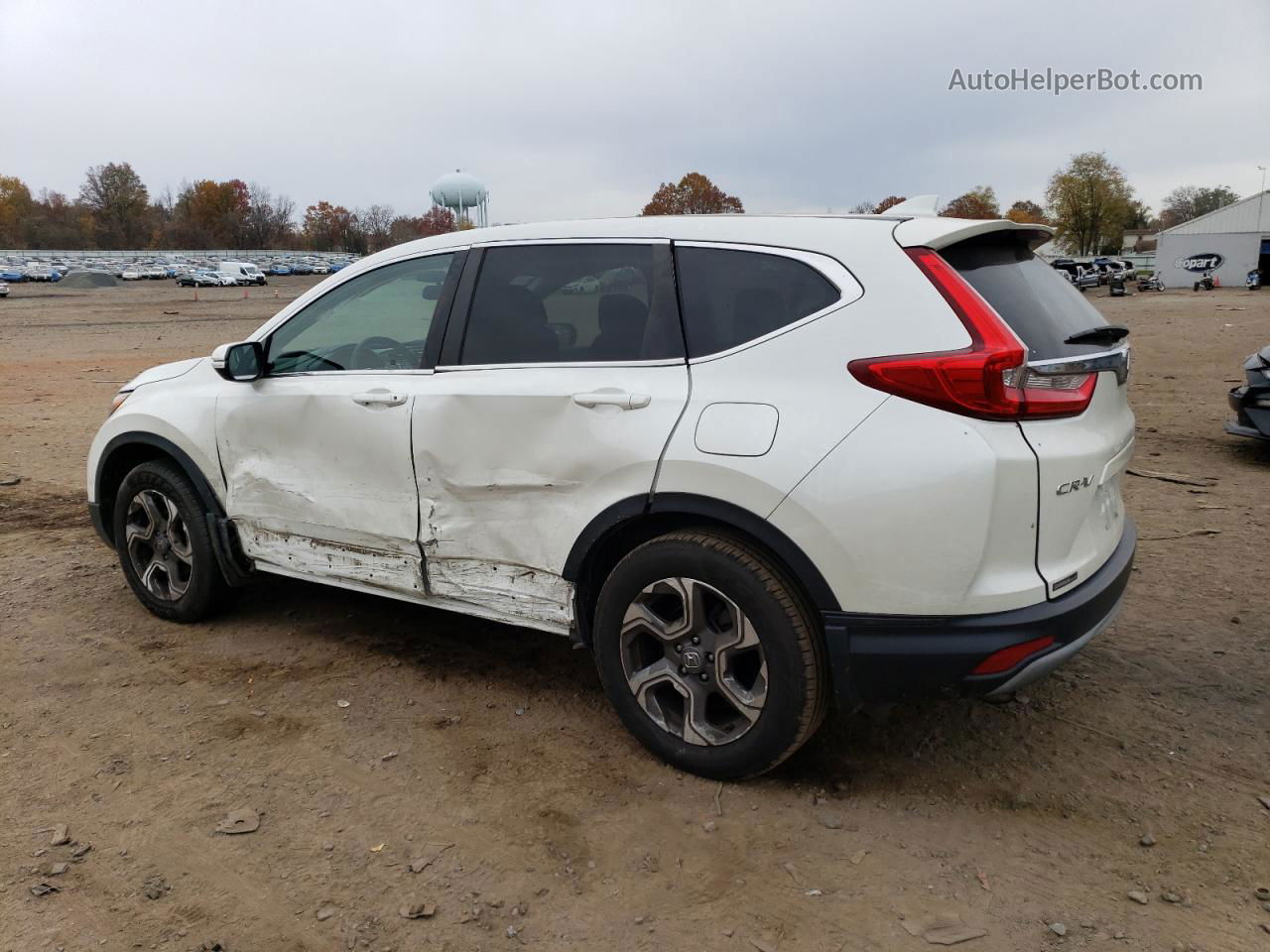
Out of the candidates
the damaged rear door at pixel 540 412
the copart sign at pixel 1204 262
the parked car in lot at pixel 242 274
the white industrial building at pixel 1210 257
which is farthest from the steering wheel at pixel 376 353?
the parked car in lot at pixel 242 274

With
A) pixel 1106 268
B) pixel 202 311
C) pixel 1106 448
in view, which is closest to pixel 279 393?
pixel 1106 448

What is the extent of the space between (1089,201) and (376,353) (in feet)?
291

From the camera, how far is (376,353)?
4.06m

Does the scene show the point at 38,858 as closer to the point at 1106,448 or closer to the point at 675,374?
the point at 675,374

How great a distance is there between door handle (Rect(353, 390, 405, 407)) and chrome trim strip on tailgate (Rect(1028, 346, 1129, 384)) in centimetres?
225

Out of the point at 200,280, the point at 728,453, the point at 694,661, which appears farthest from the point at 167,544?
the point at 200,280

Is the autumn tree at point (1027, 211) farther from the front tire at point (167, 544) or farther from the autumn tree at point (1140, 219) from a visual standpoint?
the front tire at point (167, 544)

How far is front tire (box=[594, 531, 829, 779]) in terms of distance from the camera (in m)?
2.95

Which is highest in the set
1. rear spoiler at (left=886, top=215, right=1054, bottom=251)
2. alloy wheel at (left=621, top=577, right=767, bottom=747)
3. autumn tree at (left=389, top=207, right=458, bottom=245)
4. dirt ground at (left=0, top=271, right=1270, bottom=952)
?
autumn tree at (left=389, top=207, right=458, bottom=245)

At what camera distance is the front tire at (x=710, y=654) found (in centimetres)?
295

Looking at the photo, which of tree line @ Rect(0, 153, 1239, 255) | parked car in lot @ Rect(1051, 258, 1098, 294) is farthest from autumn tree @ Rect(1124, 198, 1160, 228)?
parked car in lot @ Rect(1051, 258, 1098, 294)

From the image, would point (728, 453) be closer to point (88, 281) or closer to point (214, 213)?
point (88, 281)

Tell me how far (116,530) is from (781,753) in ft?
11.7

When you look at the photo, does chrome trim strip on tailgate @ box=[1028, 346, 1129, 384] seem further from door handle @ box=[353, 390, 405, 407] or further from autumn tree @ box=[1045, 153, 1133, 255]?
autumn tree @ box=[1045, 153, 1133, 255]
